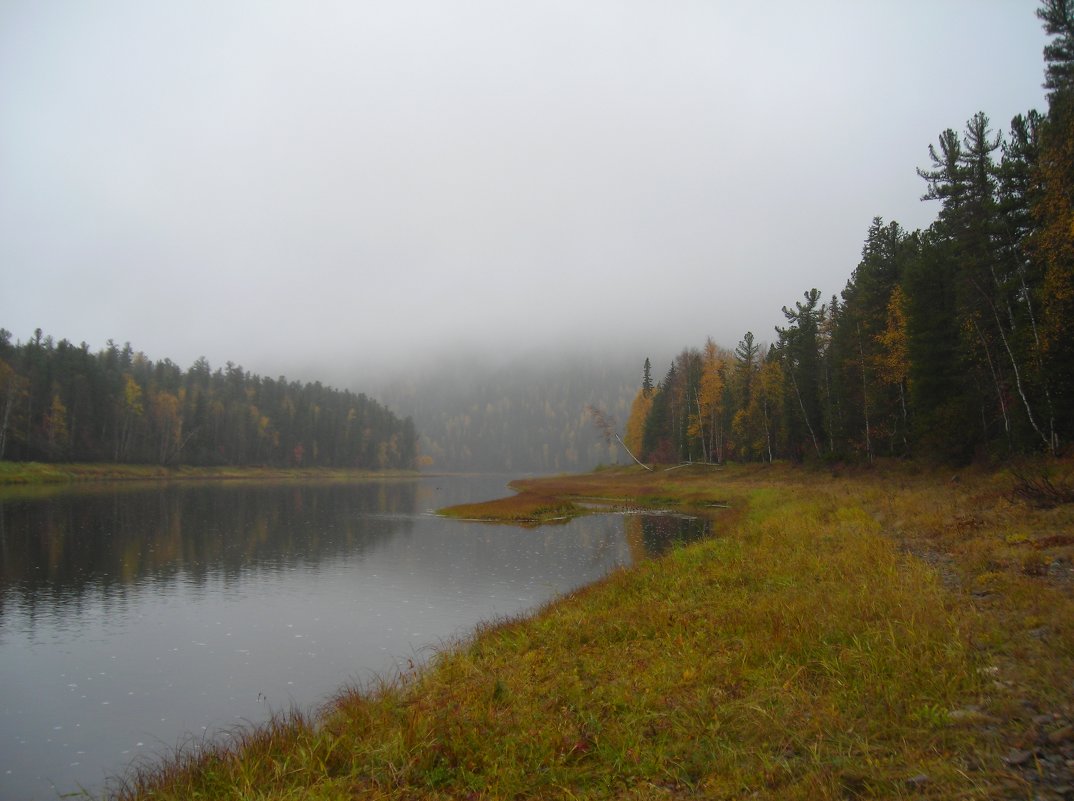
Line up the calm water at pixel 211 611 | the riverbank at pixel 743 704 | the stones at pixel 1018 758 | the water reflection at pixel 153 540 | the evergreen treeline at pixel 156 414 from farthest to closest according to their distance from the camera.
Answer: the evergreen treeline at pixel 156 414
the water reflection at pixel 153 540
the calm water at pixel 211 611
the riverbank at pixel 743 704
the stones at pixel 1018 758

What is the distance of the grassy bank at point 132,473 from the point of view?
84062 millimetres

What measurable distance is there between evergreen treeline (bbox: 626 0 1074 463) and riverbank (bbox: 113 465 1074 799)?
54.2 feet

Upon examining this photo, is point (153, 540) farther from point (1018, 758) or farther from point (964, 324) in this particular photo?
point (964, 324)

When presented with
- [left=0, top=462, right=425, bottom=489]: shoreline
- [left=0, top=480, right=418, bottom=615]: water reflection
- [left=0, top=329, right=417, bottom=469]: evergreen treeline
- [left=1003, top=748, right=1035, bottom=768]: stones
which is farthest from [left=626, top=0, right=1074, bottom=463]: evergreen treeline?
[left=0, top=329, right=417, bottom=469]: evergreen treeline

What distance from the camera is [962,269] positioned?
3531 cm

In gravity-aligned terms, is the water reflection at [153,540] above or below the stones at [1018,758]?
below

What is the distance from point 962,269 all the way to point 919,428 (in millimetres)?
Result: 10859

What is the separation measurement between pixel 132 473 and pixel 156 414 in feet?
55.6

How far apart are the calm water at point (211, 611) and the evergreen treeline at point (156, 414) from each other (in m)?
63.4

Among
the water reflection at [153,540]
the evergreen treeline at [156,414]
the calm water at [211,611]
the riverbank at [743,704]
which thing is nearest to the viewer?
the riverbank at [743,704]

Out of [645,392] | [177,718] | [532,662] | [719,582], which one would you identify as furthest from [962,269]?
[645,392]

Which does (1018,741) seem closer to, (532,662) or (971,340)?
(532,662)

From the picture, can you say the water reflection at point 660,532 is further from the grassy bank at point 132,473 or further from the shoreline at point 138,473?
the grassy bank at point 132,473

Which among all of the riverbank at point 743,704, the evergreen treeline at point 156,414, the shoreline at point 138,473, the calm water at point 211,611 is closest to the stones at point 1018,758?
the riverbank at point 743,704
